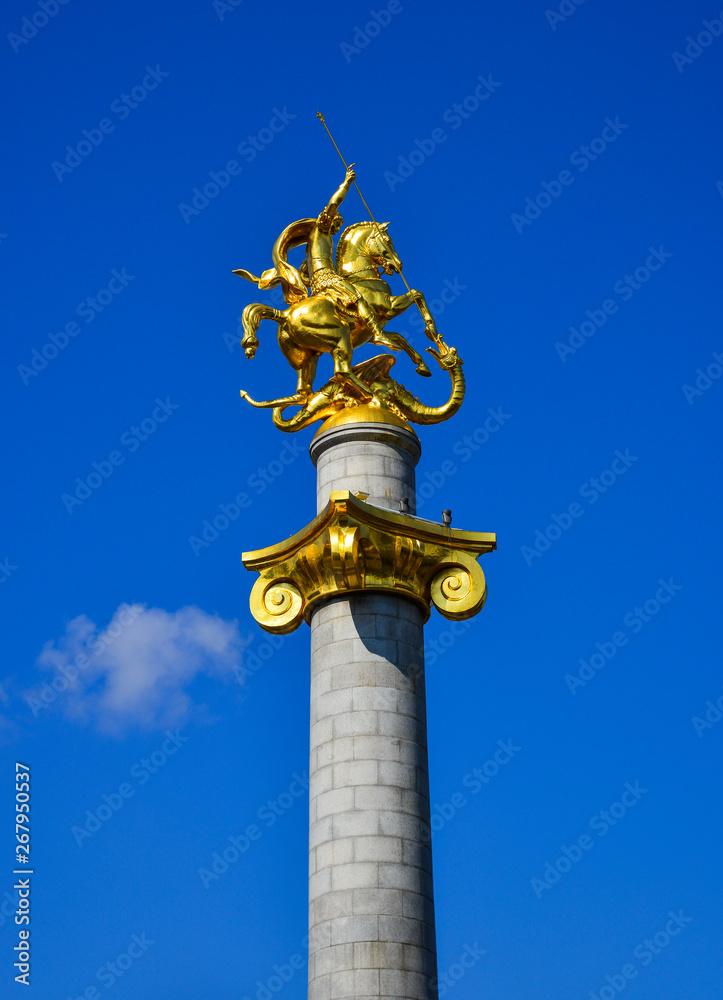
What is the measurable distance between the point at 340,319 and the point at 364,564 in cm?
615

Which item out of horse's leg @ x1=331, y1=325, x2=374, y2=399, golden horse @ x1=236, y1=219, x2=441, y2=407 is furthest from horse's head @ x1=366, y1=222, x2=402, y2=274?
horse's leg @ x1=331, y1=325, x2=374, y2=399

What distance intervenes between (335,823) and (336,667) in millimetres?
2785

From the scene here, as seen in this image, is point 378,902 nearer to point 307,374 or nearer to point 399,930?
point 399,930

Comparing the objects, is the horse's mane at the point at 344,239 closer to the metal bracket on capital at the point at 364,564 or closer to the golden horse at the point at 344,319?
the golden horse at the point at 344,319

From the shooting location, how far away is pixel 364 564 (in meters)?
23.3

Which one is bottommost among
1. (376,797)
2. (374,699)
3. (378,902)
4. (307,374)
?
(378,902)

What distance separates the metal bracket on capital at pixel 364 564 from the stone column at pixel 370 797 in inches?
13.1

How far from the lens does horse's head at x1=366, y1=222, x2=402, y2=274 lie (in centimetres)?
2838

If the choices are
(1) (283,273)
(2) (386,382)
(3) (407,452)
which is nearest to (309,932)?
(3) (407,452)

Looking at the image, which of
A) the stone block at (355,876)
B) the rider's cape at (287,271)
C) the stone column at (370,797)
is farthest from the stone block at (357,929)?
the rider's cape at (287,271)

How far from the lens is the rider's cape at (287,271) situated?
27906mm

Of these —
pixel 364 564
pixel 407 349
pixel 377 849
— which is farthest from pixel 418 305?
pixel 377 849

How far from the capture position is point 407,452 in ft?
83.5

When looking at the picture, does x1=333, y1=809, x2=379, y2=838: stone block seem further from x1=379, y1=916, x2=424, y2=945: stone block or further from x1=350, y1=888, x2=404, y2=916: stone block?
x1=379, y1=916, x2=424, y2=945: stone block
